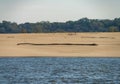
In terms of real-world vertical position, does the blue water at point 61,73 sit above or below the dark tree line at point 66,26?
below

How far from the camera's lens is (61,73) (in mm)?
40469

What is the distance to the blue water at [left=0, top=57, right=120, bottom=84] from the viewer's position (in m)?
35.0

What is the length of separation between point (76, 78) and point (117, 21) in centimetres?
10328

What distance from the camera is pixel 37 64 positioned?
49594 mm

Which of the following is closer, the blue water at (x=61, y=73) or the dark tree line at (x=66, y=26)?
the blue water at (x=61, y=73)

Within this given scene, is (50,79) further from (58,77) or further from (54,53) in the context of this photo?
(54,53)

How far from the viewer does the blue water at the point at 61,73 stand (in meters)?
35.0

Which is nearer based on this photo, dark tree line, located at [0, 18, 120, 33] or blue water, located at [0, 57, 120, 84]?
blue water, located at [0, 57, 120, 84]

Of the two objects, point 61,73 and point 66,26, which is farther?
point 66,26

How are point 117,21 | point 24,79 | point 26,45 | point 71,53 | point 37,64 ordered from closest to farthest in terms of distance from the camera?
1. point 24,79
2. point 37,64
3. point 71,53
4. point 26,45
5. point 117,21

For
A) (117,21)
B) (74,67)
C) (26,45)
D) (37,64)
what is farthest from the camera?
(117,21)

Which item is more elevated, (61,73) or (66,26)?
(66,26)

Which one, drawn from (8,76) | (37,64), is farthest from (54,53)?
(8,76)

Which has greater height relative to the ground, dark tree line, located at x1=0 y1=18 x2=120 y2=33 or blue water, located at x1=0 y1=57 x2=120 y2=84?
dark tree line, located at x1=0 y1=18 x2=120 y2=33
